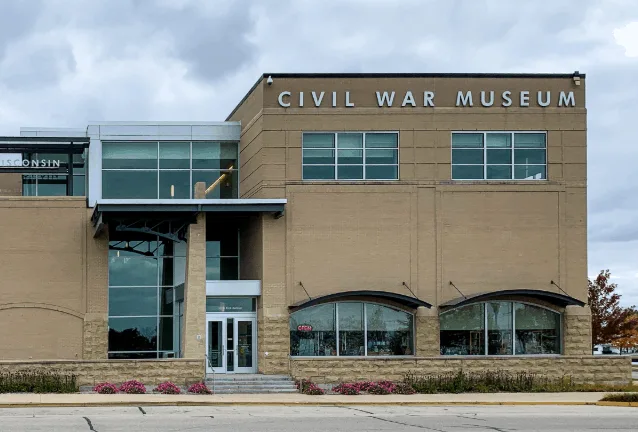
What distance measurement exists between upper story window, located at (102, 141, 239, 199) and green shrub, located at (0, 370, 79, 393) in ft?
35.0

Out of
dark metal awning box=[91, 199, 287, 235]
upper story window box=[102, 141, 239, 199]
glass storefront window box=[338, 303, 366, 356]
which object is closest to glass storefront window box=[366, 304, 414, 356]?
glass storefront window box=[338, 303, 366, 356]

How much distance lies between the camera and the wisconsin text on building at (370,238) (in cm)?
4181

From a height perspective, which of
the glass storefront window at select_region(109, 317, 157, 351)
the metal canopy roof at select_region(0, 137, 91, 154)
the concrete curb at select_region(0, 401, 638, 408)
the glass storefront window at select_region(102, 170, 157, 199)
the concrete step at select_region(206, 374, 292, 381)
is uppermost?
the metal canopy roof at select_region(0, 137, 91, 154)

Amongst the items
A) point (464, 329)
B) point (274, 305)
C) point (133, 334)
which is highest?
point (274, 305)

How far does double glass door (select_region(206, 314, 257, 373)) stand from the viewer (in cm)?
4206

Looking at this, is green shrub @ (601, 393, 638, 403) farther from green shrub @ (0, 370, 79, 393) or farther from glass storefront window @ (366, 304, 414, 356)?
green shrub @ (0, 370, 79, 393)

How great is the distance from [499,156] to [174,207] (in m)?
12.9

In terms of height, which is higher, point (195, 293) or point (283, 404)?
point (195, 293)

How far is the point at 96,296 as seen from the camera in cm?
4353

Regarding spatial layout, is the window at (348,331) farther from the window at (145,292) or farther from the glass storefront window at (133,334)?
the glass storefront window at (133,334)

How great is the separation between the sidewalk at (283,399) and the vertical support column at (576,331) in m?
5.02

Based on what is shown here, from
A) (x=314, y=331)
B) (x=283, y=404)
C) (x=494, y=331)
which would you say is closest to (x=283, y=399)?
(x=283, y=404)

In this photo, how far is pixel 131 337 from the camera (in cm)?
4434

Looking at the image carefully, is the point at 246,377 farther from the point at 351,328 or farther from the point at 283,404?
the point at 283,404
